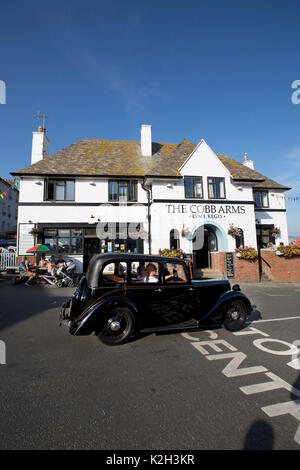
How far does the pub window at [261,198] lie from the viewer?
19.6 metres

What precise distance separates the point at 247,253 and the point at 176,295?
417 inches

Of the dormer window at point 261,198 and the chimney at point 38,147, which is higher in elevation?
the chimney at point 38,147

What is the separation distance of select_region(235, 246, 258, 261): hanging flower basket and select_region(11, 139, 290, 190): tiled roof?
5.27 metres

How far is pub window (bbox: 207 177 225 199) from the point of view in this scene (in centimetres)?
1590

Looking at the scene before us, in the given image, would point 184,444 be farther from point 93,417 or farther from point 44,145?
point 44,145

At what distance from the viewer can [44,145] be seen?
712 inches

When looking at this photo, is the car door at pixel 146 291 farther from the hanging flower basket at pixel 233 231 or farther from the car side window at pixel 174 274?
the hanging flower basket at pixel 233 231

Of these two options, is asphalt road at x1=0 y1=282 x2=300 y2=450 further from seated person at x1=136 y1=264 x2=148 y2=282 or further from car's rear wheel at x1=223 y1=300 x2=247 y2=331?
seated person at x1=136 y1=264 x2=148 y2=282

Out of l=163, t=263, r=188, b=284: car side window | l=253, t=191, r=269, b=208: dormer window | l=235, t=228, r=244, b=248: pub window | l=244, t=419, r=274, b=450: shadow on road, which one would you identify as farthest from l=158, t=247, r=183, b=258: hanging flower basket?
l=244, t=419, r=274, b=450: shadow on road

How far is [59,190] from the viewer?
1588 centimetres

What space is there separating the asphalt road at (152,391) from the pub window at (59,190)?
475 inches

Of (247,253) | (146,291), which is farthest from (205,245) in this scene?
(146,291)

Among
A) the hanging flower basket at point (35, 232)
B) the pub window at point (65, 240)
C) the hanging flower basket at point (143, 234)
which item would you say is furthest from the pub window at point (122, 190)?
the hanging flower basket at point (35, 232)

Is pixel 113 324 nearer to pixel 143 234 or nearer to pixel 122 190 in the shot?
pixel 143 234
